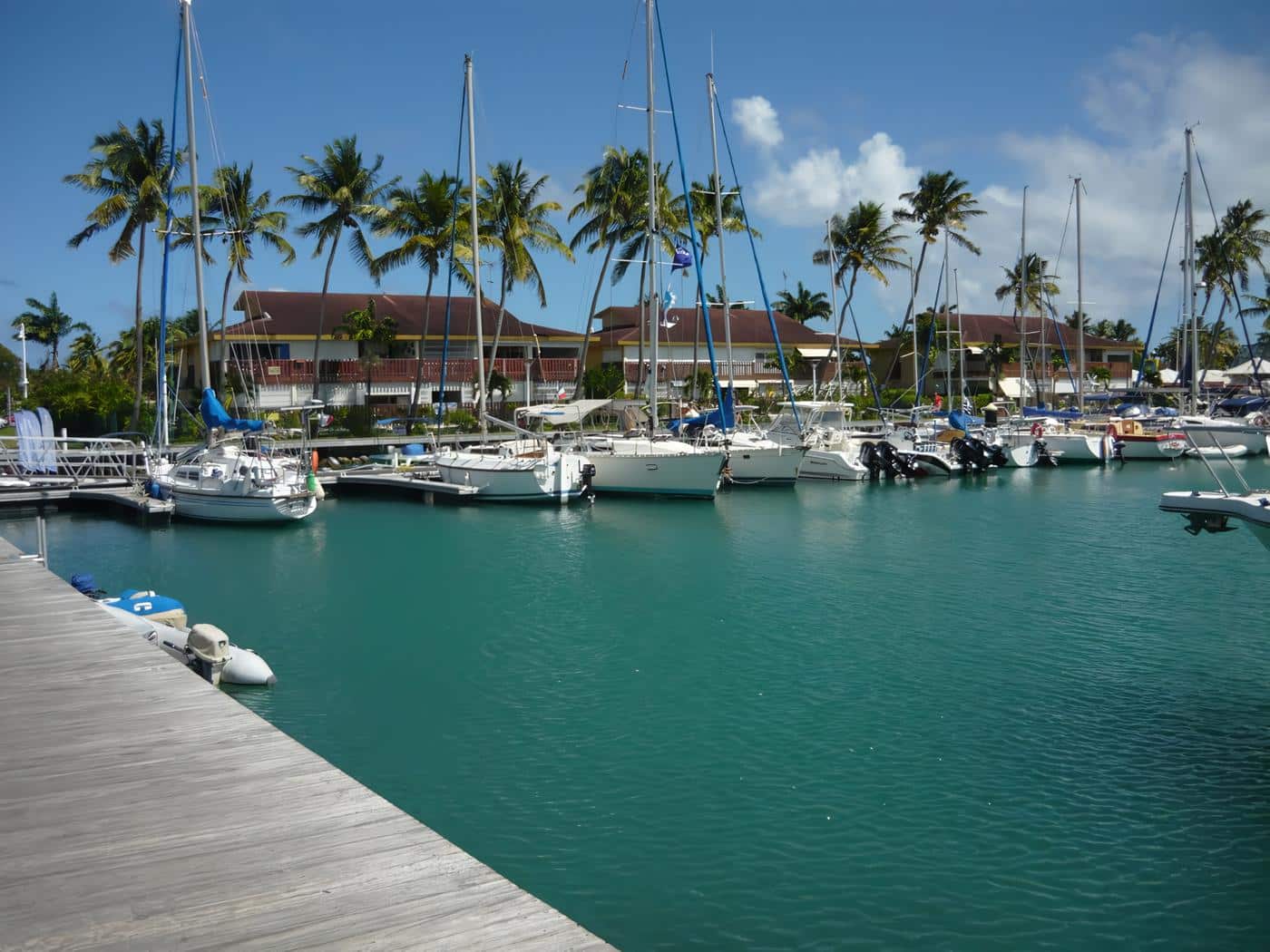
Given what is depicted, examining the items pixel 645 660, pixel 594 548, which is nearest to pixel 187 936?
pixel 645 660

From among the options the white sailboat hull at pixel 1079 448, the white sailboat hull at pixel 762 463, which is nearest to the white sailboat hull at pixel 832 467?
the white sailboat hull at pixel 762 463

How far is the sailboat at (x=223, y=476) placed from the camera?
3155cm

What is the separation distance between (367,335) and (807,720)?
50.6 m

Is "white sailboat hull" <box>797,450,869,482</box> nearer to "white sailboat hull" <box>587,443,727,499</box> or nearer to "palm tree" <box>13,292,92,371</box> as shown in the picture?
"white sailboat hull" <box>587,443,727,499</box>

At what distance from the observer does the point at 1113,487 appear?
4178 centimetres

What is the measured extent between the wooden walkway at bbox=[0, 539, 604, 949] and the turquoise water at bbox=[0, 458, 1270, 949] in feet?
8.63

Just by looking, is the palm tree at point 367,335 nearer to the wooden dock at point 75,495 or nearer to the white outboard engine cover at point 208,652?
the wooden dock at point 75,495

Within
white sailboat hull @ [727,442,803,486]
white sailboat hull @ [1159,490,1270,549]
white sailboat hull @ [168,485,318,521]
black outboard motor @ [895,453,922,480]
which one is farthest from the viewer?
black outboard motor @ [895,453,922,480]

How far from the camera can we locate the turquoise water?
9.05m

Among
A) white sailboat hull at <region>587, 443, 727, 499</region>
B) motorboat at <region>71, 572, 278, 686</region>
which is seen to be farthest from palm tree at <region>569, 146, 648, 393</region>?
motorboat at <region>71, 572, 278, 686</region>

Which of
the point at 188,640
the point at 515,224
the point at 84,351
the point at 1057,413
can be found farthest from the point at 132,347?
the point at 188,640

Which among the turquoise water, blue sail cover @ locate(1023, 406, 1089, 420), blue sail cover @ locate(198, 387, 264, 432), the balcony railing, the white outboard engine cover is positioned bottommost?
the turquoise water

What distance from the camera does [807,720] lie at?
13.4m

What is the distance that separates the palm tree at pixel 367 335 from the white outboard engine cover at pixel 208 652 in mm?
46407
